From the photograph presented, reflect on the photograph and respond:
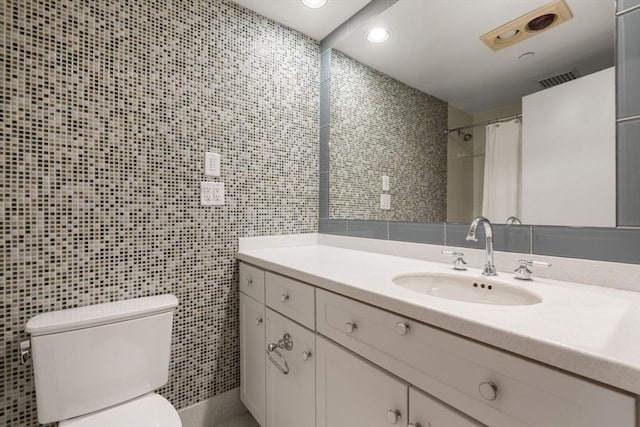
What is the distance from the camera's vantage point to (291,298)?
1231 mm

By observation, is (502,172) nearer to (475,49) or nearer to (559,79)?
(559,79)

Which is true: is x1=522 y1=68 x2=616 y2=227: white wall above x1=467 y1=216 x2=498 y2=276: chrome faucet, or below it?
above

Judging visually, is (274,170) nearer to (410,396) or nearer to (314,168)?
(314,168)

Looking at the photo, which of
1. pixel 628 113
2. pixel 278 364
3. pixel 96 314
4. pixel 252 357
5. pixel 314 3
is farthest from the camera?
pixel 314 3

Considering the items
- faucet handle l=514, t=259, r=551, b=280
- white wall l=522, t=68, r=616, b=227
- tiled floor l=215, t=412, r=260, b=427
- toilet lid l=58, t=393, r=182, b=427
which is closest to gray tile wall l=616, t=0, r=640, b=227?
white wall l=522, t=68, r=616, b=227

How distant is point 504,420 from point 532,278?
63 cm

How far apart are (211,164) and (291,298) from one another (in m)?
0.84

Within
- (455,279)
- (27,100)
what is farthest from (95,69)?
(455,279)

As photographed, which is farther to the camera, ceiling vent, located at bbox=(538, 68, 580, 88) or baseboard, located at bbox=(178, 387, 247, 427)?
baseboard, located at bbox=(178, 387, 247, 427)

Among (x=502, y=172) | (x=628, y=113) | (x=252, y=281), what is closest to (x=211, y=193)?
(x=252, y=281)

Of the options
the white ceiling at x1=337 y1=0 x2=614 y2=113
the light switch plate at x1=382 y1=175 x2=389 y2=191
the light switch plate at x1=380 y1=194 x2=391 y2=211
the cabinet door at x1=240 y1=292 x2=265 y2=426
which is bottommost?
the cabinet door at x1=240 y1=292 x2=265 y2=426

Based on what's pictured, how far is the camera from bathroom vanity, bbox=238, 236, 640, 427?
521 mm

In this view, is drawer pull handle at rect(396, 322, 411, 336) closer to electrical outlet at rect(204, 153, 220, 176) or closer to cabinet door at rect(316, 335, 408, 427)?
cabinet door at rect(316, 335, 408, 427)

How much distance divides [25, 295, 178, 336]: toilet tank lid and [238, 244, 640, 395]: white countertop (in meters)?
0.61
